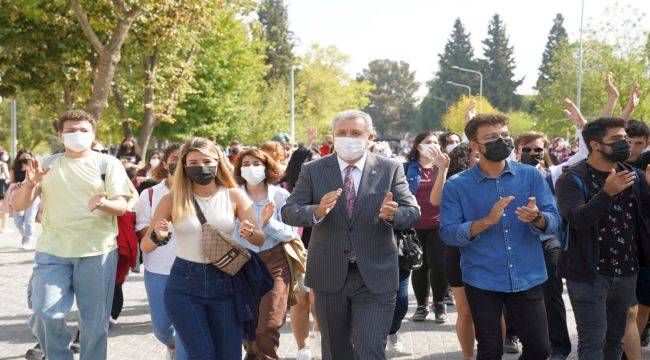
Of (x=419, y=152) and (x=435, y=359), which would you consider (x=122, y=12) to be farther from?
(x=435, y=359)

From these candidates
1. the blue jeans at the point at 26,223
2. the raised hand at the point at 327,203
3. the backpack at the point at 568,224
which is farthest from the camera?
the blue jeans at the point at 26,223

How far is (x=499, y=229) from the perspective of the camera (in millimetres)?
5270

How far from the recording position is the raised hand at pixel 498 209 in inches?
194

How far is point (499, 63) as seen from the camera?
11062 centimetres

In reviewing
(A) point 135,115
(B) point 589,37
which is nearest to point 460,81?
(B) point 589,37

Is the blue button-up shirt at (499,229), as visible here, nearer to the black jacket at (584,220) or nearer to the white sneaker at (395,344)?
the black jacket at (584,220)

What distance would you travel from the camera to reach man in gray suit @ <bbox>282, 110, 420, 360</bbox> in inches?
208

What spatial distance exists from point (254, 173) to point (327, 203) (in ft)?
6.45

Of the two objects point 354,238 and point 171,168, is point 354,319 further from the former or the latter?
point 171,168

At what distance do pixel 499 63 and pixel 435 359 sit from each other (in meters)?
107

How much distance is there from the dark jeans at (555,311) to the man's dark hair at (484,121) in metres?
1.88

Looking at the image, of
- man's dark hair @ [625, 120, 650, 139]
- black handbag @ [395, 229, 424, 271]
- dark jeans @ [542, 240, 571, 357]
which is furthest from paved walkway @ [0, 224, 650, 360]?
man's dark hair @ [625, 120, 650, 139]

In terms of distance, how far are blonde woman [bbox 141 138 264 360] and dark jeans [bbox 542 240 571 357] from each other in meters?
2.76

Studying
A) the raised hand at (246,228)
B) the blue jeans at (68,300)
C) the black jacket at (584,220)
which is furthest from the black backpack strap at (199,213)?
the black jacket at (584,220)
